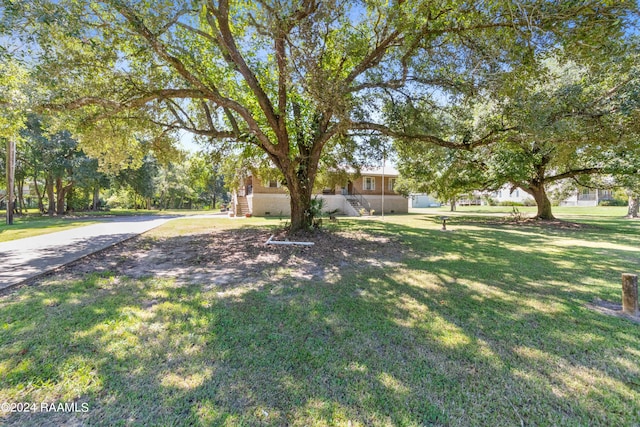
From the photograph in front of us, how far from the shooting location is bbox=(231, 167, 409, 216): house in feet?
70.7

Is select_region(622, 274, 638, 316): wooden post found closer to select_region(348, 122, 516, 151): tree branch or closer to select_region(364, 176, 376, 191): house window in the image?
select_region(348, 122, 516, 151): tree branch

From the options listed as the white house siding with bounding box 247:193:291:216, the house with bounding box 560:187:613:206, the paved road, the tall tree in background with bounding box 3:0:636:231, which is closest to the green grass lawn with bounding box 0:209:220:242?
the paved road

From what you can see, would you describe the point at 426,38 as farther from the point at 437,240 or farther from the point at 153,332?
the point at 153,332

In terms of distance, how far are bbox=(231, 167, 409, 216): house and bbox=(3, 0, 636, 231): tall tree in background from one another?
8944 millimetres

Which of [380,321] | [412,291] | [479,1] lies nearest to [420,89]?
[479,1]

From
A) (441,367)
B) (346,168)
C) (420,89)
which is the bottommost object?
(441,367)

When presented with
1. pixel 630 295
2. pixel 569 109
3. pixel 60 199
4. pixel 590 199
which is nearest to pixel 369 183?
pixel 569 109

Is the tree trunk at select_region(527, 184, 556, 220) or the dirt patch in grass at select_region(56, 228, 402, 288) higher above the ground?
the tree trunk at select_region(527, 184, 556, 220)

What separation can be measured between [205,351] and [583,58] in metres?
8.01

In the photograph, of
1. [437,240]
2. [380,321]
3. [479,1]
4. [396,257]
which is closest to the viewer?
[380,321]

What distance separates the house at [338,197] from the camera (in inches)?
848

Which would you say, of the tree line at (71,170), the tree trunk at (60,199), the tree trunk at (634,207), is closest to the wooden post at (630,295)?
the tree line at (71,170)

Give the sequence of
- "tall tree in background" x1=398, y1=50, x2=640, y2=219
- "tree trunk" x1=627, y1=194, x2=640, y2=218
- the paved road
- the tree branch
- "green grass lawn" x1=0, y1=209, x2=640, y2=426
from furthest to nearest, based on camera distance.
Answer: "tree trunk" x1=627, y1=194, x2=640, y2=218 → the tree branch → "tall tree in background" x1=398, y1=50, x2=640, y2=219 → the paved road → "green grass lawn" x1=0, y1=209, x2=640, y2=426

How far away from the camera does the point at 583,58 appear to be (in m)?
5.26
